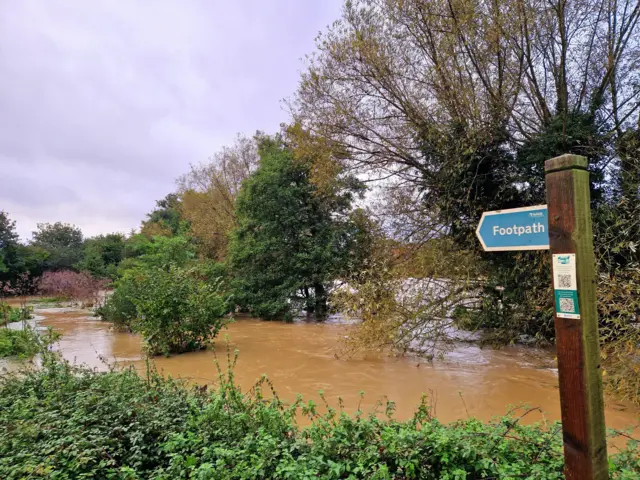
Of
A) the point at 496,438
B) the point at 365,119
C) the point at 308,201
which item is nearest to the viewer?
the point at 496,438

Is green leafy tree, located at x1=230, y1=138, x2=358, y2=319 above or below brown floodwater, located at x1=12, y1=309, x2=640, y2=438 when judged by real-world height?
above

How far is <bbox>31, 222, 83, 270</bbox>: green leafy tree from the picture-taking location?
2886 cm

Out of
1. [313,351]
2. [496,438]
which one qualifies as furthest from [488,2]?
[313,351]

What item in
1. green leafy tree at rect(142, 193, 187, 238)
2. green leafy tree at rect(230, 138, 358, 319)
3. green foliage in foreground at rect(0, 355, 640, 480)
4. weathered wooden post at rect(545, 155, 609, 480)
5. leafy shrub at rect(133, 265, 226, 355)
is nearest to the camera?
weathered wooden post at rect(545, 155, 609, 480)

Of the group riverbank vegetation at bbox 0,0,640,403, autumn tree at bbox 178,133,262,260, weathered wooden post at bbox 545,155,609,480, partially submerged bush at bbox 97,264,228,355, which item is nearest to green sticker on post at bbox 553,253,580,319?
weathered wooden post at bbox 545,155,609,480

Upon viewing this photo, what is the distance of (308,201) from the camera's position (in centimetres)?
1292

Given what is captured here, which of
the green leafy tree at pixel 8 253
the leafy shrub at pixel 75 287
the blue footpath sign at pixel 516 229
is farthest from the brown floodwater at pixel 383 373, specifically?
the green leafy tree at pixel 8 253

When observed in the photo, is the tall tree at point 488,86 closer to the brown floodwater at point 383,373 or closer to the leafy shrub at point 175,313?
the brown floodwater at point 383,373

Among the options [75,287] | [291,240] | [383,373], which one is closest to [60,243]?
[75,287]

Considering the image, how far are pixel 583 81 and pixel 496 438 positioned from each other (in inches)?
290

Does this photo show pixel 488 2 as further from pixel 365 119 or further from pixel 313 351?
pixel 313 351

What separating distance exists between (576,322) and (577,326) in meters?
0.02

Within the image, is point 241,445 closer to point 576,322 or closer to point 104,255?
point 576,322

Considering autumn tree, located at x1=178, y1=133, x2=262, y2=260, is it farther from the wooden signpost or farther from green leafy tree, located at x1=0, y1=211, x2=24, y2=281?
the wooden signpost
